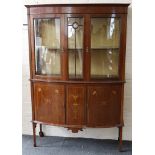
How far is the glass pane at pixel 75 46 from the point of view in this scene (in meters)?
2.42

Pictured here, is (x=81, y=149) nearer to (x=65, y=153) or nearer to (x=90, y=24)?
(x=65, y=153)

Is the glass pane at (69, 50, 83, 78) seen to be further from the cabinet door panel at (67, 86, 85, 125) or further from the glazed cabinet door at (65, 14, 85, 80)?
the cabinet door panel at (67, 86, 85, 125)

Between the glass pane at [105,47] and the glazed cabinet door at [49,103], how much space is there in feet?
1.54

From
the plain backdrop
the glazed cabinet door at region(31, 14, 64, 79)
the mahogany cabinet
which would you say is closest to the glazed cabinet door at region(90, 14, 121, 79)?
the mahogany cabinet

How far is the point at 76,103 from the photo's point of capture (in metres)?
2.51

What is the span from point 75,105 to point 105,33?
916mm

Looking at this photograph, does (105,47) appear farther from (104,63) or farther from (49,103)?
(49,103)

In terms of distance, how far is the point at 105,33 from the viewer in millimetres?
2535

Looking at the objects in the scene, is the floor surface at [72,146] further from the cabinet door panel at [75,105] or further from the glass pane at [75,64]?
the glass pane at [75,64]

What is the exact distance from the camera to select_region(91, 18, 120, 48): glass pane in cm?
245

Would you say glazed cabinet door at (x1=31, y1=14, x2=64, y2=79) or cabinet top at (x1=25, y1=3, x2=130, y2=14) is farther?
glazed cabinet door at (x1=31, y1=14, x2=64, y2=79)

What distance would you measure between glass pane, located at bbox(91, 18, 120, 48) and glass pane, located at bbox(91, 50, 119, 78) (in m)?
0.08

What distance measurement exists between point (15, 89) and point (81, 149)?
7.12 feet
